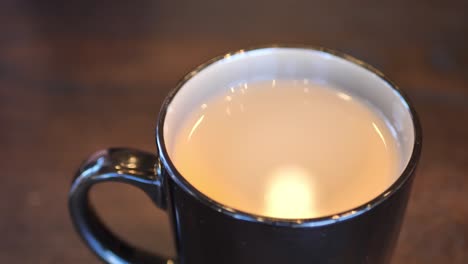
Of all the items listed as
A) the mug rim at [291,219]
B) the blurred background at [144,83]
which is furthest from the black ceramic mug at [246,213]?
the blurred background at [144,83]

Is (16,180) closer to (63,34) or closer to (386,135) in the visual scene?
(63,34)

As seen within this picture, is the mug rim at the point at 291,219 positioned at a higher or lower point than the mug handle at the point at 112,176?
higher

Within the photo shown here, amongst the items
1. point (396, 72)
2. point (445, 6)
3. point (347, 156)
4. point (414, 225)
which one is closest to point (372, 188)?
point (347, 156)

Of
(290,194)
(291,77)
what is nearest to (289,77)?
(291,77)

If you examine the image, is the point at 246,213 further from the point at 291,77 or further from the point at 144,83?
the point at 144,83

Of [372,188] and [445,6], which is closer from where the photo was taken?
[372,188]

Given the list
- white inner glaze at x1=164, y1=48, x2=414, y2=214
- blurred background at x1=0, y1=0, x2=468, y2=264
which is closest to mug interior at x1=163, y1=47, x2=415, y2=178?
white inner glaze at x1=164, y1=48, x2=414, y2=214

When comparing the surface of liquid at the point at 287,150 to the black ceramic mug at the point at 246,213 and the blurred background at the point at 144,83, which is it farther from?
the blurred background at the point at 144,83
